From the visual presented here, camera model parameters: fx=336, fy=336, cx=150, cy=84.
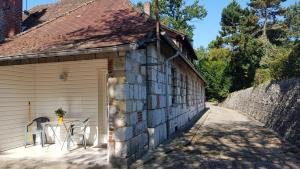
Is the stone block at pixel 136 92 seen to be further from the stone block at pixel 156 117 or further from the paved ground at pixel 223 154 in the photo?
the paved ground at pixel 223 154

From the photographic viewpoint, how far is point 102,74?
9.67 metres

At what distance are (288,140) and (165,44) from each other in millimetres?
4809

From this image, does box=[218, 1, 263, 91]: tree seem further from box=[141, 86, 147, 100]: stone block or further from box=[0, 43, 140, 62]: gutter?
box=[0, 43, 140, 62]: gutter

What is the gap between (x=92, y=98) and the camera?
971 centimetres

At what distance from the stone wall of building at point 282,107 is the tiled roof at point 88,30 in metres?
5.58

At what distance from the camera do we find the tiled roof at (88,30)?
7.43 meters

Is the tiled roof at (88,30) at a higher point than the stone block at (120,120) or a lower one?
higher

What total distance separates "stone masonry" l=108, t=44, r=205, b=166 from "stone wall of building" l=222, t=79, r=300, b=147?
3941 millimetres

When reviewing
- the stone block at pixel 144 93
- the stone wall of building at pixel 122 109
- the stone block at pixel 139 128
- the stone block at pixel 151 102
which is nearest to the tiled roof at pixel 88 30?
the stone wall of building at pixel 122 109

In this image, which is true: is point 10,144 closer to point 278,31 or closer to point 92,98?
point 92,98

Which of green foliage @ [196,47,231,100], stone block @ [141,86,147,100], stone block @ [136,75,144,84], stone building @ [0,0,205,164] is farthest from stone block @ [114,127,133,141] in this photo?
green foliage @ [196,47,231,100]

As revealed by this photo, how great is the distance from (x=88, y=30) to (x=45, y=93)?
271 cm

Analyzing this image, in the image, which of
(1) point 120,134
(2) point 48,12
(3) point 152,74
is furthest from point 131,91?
(2) point 48,12

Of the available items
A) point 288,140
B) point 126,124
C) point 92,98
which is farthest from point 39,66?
point 288,140
